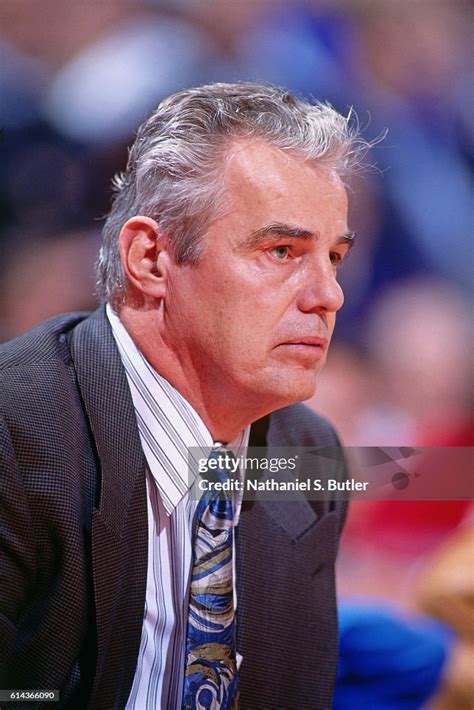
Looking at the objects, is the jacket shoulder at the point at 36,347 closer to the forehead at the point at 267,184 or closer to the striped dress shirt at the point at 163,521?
the striped dress shirt at the point at 163,521

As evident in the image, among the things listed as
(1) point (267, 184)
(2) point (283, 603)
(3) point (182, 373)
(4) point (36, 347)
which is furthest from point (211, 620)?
(1) point (267, 184)

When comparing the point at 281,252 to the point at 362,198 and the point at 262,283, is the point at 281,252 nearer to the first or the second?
the point at 262,283

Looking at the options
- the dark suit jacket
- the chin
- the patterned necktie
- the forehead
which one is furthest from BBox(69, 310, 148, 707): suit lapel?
the forehead

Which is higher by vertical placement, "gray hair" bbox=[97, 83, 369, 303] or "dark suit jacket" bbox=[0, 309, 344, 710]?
"gray hair" bbox=[97, 83, 369, 303]

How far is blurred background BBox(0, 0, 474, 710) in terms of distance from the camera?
1.99 m

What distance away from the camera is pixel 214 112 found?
71.9 inches

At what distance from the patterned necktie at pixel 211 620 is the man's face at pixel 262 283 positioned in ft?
1.04

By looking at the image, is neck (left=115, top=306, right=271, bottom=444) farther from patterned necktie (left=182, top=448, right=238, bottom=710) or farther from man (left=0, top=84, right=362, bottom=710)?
patterned necktie (left=182, top=448, right=238, bottom=710)

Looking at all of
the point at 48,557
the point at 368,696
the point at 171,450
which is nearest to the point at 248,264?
the point at 171,450

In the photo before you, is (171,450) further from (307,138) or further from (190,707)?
(307,138)

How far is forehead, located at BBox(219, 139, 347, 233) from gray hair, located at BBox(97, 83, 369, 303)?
0.02m

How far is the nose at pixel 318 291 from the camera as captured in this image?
1797 mm

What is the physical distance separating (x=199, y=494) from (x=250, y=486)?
6.0 inches

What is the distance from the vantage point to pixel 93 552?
5.32ft
